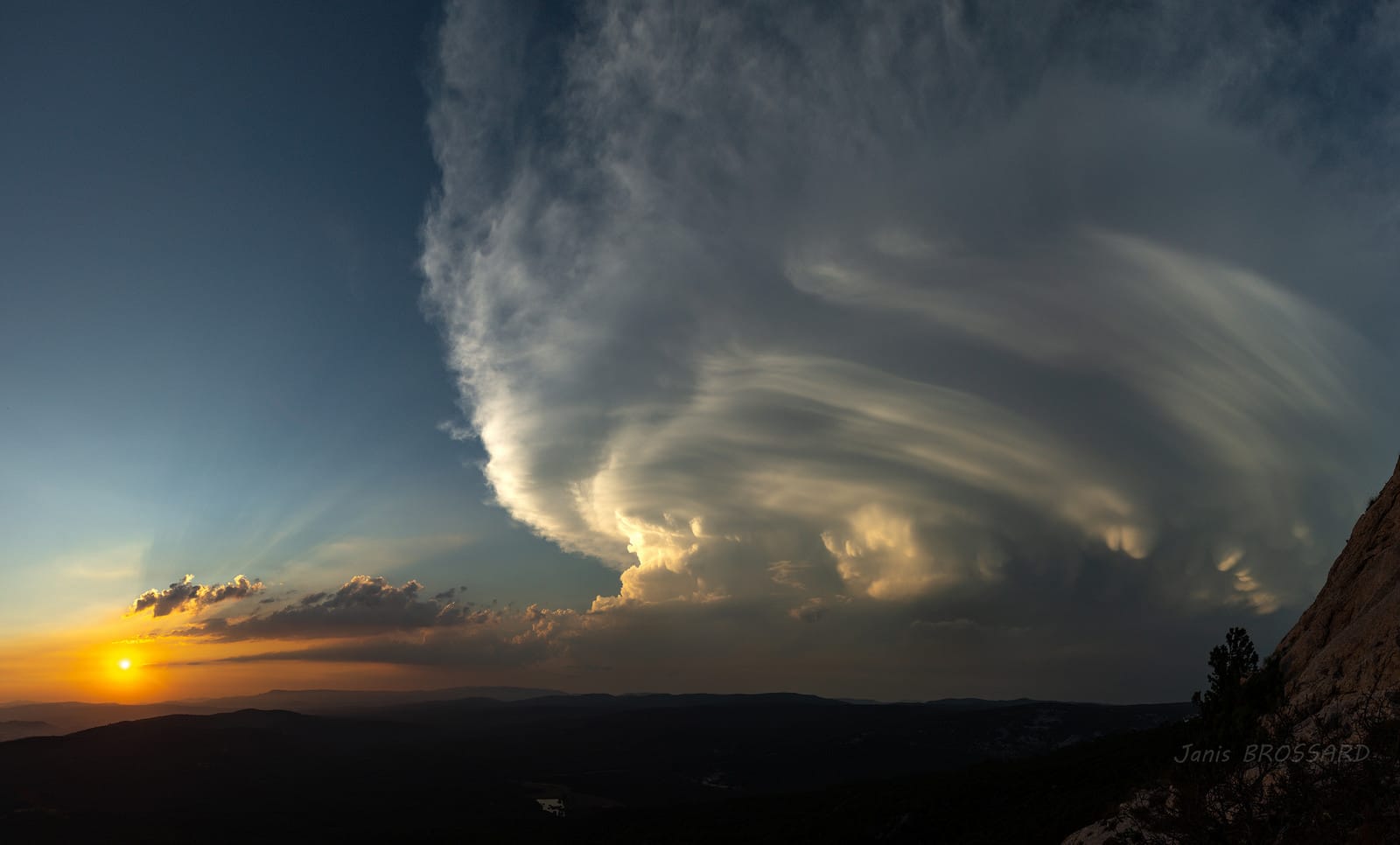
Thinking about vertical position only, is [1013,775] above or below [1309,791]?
below

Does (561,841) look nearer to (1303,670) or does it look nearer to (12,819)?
(1303,670)

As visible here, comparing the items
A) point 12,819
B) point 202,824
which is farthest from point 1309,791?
point 12,819

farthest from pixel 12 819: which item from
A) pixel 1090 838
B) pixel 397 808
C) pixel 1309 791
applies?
pixel 1309 791

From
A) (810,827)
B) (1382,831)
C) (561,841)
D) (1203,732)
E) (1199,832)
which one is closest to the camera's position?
(1382,831)

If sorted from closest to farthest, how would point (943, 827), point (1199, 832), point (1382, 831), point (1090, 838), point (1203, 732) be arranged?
point (1382, 831) < point (1199, 832) < point (1203, 732) < point (1090, 838) < point (943, 827)

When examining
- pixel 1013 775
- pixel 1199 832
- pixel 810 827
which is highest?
pixel 1199 832

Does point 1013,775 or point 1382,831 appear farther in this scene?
point 1013,775

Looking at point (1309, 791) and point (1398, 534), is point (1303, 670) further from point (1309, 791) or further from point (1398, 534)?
point (1309, 791)
